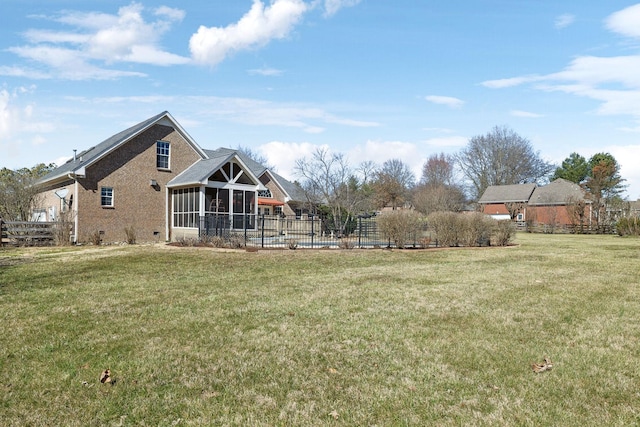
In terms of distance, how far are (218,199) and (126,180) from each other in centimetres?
494

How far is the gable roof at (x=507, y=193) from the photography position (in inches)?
2213

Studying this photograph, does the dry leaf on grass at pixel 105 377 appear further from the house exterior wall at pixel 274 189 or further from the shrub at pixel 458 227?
the house exterior wall at pixel 274 189

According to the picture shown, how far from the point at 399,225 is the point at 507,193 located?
45.7 m

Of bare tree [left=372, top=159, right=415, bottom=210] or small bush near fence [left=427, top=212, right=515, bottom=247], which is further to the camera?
bare tree [left=372, top=159, right=415, bottom=210]

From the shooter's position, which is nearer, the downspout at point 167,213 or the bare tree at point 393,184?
the downspout at point 167,213

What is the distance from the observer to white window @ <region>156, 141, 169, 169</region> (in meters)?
23.8

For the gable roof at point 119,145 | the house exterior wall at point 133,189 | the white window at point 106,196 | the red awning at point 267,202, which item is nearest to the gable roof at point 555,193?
the red awning at point 267,202

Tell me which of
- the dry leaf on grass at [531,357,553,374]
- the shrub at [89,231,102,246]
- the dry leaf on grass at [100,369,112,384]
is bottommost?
the dry leaf on grass at [531,357,553,374]

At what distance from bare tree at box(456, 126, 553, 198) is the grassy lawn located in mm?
56948

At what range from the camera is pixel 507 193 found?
Answer: 189 feet

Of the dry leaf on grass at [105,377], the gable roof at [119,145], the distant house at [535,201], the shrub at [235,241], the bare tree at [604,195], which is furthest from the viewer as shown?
the distant house at [535,201]

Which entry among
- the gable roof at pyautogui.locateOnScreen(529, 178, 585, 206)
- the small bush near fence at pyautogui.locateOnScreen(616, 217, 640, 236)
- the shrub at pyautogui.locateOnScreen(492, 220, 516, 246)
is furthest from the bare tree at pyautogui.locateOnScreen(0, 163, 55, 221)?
the gable roof at pyautogui.locateOnScreen(529, 178, 585, 206)

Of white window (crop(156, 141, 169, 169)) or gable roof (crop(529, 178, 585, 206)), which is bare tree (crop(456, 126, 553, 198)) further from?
white window (crop(156, 141, 169, 169))

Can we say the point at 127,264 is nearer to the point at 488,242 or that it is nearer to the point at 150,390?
the point at 150,390
